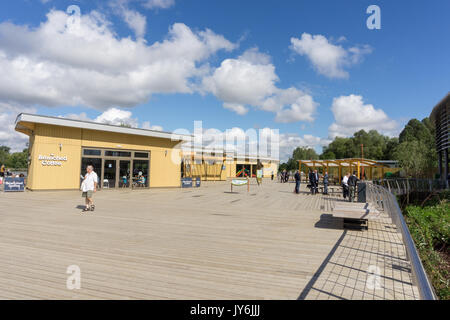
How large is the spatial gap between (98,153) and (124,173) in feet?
7.19

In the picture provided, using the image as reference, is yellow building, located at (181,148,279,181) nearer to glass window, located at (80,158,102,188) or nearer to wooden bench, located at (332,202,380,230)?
glass window, located at (80,158,102,188)

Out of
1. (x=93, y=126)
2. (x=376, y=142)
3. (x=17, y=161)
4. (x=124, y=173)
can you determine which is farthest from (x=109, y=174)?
(x=17, y=161)

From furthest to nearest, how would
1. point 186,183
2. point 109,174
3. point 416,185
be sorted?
point 186,183, point 109,174, point 416,185

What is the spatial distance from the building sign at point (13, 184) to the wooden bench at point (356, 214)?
1583 centimetres

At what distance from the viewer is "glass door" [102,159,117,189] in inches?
683

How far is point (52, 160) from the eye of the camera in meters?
15.2

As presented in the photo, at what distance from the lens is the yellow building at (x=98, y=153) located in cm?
1493

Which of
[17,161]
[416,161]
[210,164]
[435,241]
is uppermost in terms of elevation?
[17,161]

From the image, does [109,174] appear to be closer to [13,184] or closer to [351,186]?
[13,184]

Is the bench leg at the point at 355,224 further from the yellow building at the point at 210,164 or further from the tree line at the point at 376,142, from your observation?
the tree line at the point at 376,142

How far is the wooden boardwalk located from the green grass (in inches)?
22.2

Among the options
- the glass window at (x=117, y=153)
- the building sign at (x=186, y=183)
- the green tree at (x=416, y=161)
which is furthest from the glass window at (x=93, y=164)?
the green tree at (x=416, y=161)
